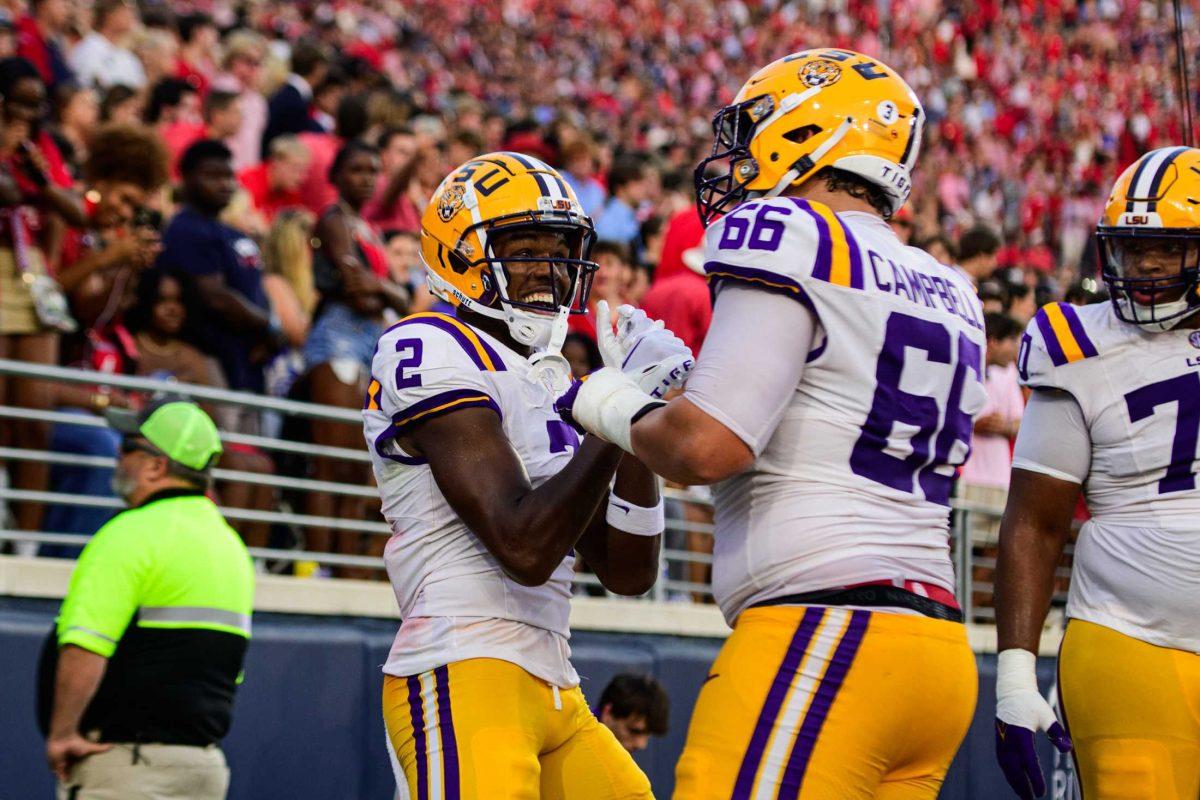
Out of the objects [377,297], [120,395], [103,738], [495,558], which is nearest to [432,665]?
[495,558]

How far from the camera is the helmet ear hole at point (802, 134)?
3.30 meters

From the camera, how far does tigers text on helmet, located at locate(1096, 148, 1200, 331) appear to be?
4297 millimetres

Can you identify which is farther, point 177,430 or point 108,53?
point 108,53

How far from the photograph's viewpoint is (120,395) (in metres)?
6.76

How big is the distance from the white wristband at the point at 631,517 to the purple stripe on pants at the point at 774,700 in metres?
0.75

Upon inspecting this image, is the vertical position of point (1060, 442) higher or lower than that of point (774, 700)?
higher

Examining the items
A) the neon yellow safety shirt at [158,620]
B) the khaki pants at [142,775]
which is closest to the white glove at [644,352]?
the neon yellow safety shirt at [158,620]

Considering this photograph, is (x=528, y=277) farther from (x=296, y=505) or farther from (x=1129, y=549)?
(x=296, y=505)

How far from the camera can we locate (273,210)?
9.20m

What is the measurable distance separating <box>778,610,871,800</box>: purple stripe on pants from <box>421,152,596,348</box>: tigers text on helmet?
43.0 inches

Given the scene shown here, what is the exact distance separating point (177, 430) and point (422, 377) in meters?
2.29

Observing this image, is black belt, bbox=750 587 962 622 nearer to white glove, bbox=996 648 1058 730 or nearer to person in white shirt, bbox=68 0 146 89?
white glove, bbox=996 648 1058 730

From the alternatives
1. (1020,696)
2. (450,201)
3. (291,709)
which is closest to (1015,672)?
(1020,696)

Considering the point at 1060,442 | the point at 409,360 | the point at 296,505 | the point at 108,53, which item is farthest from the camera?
the point at 108,53
